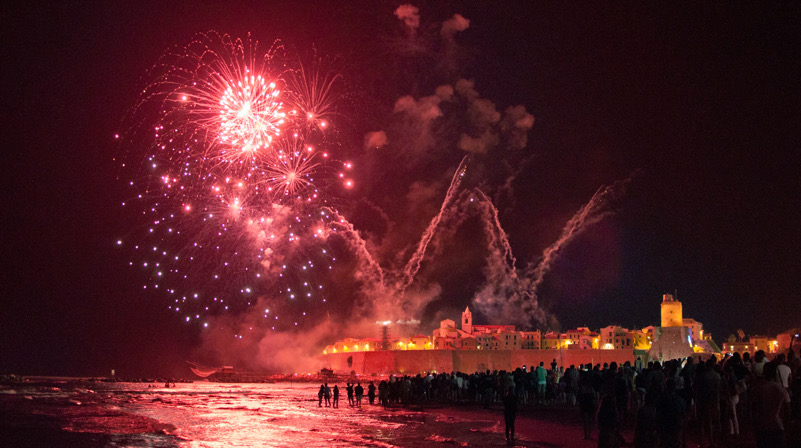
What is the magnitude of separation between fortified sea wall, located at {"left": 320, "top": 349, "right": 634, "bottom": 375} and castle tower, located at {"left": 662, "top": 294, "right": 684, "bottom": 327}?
227 inches

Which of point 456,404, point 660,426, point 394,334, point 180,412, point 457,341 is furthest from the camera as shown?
point 394,334

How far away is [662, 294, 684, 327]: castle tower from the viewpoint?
74.2 meters

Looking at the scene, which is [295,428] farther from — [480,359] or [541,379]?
[480,359]

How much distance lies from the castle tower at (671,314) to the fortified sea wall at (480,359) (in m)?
5.76

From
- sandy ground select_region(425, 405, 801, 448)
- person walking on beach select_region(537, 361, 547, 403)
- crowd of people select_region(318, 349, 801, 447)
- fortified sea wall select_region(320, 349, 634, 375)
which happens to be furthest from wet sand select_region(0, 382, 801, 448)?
fortified sea wall select_region(320, 349, 634, 375)

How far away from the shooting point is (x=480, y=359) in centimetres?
7500

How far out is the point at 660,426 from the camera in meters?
8.38

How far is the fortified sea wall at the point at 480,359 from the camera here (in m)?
72.6

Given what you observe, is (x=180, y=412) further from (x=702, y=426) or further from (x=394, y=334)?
(x=394, y=334)

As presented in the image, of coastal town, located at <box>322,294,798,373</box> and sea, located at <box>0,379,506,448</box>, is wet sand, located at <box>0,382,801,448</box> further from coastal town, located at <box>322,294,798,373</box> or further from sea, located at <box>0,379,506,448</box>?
coastal town, located at <box>322,294,798,373</box>

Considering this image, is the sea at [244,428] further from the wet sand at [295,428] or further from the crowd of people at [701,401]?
the crowd of people at [701,401]

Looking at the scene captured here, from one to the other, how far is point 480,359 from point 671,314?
860 inches

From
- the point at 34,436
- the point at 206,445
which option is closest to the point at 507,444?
the point at 206,445

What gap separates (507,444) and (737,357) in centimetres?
452
